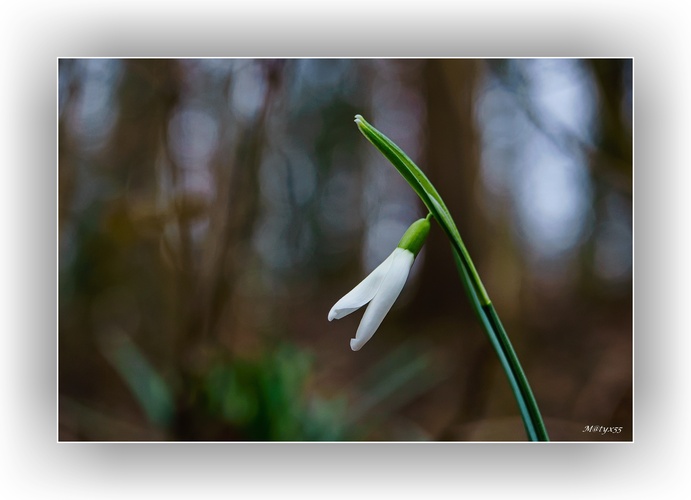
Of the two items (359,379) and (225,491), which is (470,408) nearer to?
(359,379)

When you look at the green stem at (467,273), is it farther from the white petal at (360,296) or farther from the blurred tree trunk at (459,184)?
the blurred tree trunk at (459,184)

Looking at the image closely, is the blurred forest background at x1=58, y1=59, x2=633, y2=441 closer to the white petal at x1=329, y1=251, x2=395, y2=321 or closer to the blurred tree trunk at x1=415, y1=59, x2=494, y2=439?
A: the blurred tree trunk at x1=415, y1=59, x2=494, y2=439

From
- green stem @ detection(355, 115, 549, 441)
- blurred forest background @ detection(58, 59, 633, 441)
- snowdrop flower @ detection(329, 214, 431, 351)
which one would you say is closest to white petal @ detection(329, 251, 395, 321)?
snowdrop flower @ detection(329, 214, 431, 351)

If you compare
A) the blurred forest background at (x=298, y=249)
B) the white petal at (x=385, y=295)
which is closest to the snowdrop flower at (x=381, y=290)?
the white petal at (x=385, y=295)

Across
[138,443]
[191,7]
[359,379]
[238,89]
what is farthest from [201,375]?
[191,7]

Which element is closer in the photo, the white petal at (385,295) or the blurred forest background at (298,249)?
the white petal at (385,295)

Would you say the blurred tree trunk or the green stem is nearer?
the green stem

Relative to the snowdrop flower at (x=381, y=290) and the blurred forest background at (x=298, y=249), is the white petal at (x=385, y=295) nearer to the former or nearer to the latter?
the snowdrop flower at (x=381, y=290)
